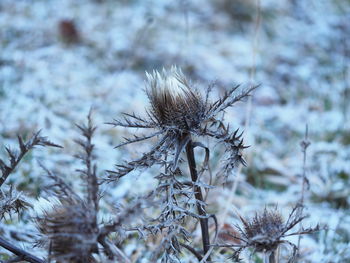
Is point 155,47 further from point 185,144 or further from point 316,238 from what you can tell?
point 185,144

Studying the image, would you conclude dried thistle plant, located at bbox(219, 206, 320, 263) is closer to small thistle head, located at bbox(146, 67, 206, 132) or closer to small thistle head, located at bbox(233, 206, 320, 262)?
small thistle head, located at bbox(233, 206, 320, 262)

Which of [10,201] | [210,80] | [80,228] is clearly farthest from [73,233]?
[210,80]

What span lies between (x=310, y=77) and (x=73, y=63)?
227 cm

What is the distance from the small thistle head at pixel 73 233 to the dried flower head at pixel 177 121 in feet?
0.76

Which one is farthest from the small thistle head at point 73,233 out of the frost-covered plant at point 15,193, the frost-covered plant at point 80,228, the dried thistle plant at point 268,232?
the dried thistle plant at point 268,232

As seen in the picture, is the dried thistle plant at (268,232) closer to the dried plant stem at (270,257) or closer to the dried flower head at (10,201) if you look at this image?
the dried plant stem at (270,257)

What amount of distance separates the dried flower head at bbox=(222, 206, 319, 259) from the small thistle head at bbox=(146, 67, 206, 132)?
12.8 inches

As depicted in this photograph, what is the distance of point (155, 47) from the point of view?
15.7 ft

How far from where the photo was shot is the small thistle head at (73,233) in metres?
1.11

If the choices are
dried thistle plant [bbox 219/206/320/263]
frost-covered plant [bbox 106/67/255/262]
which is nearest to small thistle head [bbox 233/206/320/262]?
dried thistle plant [bbox 219/206/320/263]

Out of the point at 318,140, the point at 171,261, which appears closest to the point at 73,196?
the point at 171,261

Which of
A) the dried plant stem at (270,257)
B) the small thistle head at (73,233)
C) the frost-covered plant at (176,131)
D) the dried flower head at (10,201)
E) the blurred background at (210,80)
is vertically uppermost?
the blurred background at (210,80)

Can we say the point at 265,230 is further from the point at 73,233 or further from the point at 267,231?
the point at 73,233

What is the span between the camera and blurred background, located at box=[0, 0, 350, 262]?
271 cm
